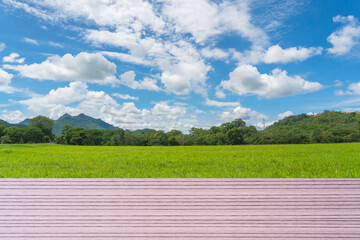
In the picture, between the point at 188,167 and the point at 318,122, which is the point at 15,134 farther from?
the point at 318,122

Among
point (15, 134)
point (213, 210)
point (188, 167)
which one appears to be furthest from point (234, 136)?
point (15, 134)

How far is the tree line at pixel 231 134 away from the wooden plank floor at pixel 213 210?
31.7 feet

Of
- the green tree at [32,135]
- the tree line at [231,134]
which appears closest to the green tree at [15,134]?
the tree line at [231,134]

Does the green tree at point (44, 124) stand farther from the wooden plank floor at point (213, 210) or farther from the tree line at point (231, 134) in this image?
the wooden plank floor at point (213, 210)

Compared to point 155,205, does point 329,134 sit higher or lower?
higher

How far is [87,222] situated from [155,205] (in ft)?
2.47

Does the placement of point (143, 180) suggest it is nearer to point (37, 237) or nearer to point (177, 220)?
point (177, 220)

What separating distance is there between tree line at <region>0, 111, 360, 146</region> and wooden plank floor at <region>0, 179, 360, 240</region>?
9664 mm

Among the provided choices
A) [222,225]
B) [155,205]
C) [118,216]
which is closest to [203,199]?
[222,225]

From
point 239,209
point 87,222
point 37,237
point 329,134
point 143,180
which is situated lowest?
point 37,237

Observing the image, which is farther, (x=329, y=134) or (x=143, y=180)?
(x=329, y=134)

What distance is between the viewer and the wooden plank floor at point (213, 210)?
2389mm

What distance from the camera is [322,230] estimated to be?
2393mm

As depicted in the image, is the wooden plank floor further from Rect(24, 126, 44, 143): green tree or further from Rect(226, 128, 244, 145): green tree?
Rect(24, 126, 44, 143): green tree
